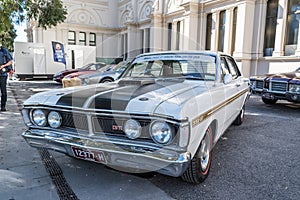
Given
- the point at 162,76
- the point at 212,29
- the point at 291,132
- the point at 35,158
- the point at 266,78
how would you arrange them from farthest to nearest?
the point at 212,29
the point at 266,78
the point at 291,132
the point at 162,76
the point at 35,158

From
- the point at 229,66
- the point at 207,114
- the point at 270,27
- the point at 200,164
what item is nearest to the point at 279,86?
the point at 229,66

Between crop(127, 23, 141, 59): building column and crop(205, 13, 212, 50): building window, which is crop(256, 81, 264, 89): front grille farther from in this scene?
crop(127, 23, 141, 59): building column

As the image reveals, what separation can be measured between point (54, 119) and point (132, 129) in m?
0.99

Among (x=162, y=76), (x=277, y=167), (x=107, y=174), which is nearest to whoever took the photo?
(x=107, y=174)

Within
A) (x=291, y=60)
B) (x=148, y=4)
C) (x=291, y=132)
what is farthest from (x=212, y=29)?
(x=291, y=132)

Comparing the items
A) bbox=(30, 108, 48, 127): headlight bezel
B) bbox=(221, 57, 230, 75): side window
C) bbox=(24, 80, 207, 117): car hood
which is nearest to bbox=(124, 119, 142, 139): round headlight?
bbox=(24, 80, 207, 117): car hood

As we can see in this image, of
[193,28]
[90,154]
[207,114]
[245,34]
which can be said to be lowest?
[90,154]

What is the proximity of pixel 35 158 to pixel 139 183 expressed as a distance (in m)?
1.71

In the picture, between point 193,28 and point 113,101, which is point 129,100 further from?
point 193,28

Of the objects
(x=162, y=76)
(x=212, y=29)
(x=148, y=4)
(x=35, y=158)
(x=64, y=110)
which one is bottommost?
(x=35, y=158)

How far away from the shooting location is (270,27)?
40.3 ft

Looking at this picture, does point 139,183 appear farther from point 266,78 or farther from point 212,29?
point 212,29

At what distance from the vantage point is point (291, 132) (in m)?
5.09

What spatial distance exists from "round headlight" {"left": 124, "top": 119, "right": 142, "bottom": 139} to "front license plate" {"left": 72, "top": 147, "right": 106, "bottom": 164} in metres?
0.32
